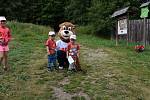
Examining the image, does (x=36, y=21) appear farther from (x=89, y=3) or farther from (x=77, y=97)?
(x=77, y=97)

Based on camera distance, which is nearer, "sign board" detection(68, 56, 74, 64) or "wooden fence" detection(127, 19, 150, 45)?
"sign board" detection(68, 56, 74, 64)

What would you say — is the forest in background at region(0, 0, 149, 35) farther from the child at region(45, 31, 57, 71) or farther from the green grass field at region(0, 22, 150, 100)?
the child at region(45, 31, 57, 71)

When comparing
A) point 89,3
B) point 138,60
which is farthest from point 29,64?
point 89,3

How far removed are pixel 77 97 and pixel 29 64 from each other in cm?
407

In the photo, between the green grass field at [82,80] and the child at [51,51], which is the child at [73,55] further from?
the child at [51,51]

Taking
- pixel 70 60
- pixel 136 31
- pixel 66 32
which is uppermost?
pixel 66 32

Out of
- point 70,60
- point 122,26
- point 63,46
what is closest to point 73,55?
point 70,60

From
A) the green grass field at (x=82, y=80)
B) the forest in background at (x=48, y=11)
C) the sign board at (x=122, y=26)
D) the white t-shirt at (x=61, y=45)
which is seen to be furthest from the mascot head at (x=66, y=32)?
the forest in background at (x=48, y=11)

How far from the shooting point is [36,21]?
43.9 metres

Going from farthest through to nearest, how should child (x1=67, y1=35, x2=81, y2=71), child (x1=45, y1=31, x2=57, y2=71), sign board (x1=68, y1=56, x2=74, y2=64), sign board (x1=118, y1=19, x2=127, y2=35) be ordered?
sign board (x1=118, y1=19, x2=127, y2=35) < child (x1=45, y1=31, x2=57, y2=71) < child (x1=67, y1=35, x2=81, y2=71) < sign board (x1=68, y1=56, x2=74, y2=64)

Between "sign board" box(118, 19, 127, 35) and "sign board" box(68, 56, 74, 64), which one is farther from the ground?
"sign board" box(118, 19, 127, 35)

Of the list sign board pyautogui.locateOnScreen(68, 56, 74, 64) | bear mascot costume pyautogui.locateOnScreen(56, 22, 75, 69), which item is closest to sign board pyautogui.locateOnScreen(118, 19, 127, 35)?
bear mascot costume pyautogui.locateOnScreen(56, 22, 75, 69)

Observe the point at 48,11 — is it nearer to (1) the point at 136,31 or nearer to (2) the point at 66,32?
(1) the point at 136,31

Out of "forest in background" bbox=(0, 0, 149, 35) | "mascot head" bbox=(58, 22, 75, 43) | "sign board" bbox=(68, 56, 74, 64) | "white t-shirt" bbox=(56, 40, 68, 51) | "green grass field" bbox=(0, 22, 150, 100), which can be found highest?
"forest in background" bbox=(0, 0, 149, 35)
